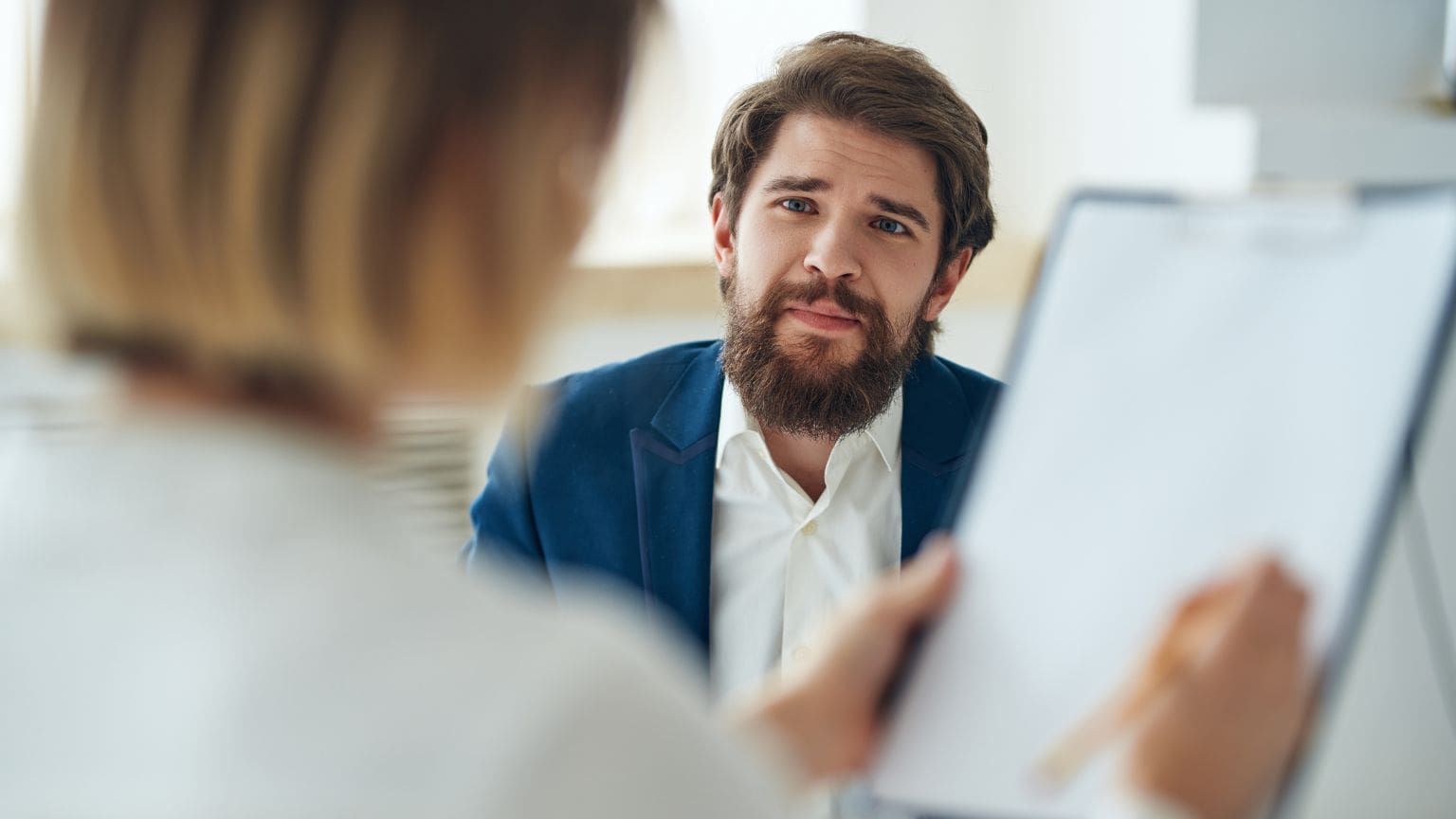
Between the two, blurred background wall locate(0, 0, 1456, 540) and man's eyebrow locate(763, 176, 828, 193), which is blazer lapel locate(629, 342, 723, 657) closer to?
blurred background wall locate(0, 0, 1456, 540)

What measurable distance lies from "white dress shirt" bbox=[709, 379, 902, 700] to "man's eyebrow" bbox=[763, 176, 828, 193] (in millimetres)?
264

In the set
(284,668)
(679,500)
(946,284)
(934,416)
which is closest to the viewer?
(284,668)

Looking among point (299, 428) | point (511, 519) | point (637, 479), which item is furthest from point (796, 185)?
point (299, 428)

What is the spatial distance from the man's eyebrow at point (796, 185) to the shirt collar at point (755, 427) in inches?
10.3

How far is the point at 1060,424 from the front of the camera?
0.84 m

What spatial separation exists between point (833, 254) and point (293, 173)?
130 cm

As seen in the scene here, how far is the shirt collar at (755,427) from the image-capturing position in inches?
71.1

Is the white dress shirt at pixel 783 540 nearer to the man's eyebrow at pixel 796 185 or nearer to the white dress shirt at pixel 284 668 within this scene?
the man's eyebrow at pixel 796 185

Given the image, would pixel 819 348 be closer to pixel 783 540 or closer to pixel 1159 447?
pixel 783 540

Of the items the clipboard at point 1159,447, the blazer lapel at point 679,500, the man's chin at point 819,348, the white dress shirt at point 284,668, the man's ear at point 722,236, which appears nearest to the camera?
the white dress shirt at point 284,668

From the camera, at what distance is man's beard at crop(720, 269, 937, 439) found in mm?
1816

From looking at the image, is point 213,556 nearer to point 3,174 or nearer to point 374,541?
point 374,541

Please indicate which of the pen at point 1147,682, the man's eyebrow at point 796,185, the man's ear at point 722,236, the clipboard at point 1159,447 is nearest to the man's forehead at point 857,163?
the man's eyebrow at point 796,185

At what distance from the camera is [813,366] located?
1855mm
